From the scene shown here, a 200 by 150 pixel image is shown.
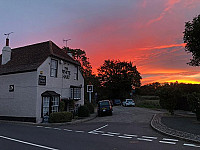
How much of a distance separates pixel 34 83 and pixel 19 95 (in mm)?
2664

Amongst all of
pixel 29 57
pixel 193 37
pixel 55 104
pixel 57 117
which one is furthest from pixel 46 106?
pixel 193 37

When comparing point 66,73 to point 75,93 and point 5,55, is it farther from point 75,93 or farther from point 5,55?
point 5,55

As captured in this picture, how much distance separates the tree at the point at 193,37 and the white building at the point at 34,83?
1411 centimetres

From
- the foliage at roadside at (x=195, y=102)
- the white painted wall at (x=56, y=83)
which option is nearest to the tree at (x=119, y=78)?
the white painted wall at (x=56, y=83)

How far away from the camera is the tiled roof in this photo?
60.7ft

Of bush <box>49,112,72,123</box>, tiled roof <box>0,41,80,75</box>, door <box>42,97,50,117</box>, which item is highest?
tiled roof <box>0,41,80,75</box>

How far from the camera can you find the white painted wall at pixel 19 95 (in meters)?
17.3

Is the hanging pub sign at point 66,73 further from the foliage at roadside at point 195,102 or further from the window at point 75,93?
the foliage at roadside at point 195,102

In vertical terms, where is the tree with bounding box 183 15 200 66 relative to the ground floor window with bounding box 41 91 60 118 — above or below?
above

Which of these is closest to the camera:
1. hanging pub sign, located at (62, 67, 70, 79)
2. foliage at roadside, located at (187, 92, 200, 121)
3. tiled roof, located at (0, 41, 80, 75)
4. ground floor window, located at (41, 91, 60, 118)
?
foliage at roadside, located at (187, 92, 200, 121)

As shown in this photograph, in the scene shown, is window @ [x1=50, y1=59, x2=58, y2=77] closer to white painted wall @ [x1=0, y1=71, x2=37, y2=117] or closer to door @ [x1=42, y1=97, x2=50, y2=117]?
white painted wall @ [x1=0, y1=71, x2=37, y2=117]

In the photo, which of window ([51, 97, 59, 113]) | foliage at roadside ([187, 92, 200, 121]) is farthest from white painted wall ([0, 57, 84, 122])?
foliage at roadside ([187, 92, 200, 121])

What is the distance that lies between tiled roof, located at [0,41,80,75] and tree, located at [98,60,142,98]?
3897 cm

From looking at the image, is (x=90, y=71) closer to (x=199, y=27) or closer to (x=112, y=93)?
(x=112, y=93)
